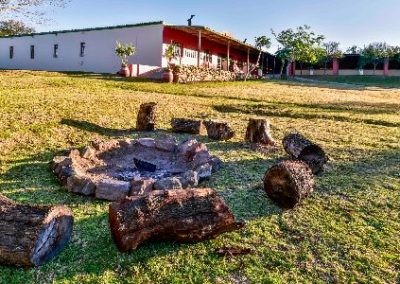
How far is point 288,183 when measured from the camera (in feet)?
20.9

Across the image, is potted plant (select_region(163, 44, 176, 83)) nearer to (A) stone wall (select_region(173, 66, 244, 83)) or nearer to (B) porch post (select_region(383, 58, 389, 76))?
(A) stone wall (select_region(173, 66, 244, 83))

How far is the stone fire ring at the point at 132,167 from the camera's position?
6.50 meters

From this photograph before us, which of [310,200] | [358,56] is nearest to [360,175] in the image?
Answer: [310,200]

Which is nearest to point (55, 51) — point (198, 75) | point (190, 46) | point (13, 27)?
point (190, 46)

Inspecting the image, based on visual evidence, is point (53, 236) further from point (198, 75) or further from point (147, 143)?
point (198, 75)

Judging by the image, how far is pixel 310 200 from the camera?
6.68 m

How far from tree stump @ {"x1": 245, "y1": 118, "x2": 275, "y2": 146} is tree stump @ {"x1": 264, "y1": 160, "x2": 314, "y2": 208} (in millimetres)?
3619

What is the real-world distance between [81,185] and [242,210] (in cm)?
260

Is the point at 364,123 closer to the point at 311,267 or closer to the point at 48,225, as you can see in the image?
the point at 311,267

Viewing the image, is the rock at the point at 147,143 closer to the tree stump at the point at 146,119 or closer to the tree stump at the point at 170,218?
the tree stump at the point at 146,119

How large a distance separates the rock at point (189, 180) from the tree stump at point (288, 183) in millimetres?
1177

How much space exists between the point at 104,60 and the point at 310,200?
2781 centimetres

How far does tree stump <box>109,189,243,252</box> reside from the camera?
16.0 ft

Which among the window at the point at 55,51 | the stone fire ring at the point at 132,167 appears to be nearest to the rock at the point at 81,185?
the stone fire ring at the point at 132,167
